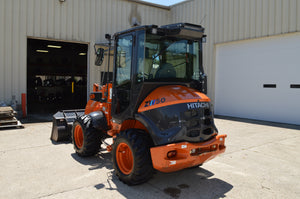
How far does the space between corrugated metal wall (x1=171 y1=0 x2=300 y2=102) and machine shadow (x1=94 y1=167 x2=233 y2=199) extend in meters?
8.41

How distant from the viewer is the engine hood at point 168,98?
150 inches

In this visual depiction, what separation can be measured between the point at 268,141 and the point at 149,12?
996 centimetres

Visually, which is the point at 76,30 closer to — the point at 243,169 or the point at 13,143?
the point at 13,143

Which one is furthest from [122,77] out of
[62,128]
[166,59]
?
[62,128]

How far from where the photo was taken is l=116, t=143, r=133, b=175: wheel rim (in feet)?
A: 13.6

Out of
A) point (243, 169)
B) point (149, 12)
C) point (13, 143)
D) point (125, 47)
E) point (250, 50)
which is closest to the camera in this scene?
point (125, 47)

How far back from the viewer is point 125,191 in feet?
12.5

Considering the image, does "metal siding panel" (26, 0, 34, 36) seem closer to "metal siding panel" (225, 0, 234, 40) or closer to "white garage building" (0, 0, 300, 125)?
"white garage building" (0, 0, 300, 125)

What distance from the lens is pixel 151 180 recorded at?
4.29 meters

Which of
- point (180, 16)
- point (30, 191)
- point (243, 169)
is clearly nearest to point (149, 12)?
point (180, 16)

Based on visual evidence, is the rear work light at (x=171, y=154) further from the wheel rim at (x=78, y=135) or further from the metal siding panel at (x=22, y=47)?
Result: the metal siding panel at (x=22, y=47)

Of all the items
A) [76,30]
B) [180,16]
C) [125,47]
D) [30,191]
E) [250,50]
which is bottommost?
[30,191]

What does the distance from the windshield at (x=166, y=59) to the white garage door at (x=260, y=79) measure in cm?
719

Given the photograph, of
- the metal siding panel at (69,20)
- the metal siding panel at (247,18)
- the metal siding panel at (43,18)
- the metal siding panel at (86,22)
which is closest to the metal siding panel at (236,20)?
the metal siding panel at (247,18)
